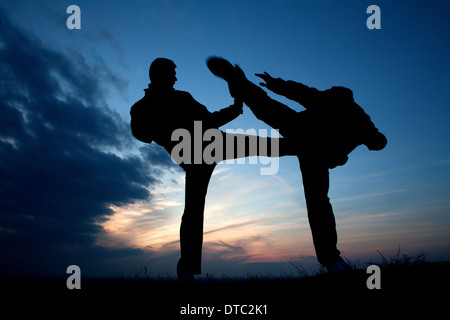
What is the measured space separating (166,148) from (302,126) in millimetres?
2180

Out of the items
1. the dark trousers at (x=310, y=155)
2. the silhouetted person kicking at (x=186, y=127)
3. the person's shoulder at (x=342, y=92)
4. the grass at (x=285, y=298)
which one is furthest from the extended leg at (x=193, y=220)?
the person's shoulder at (x=342, y=92)

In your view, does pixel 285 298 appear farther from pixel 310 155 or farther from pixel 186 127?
pixel 186 127

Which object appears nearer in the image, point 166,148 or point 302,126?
point 302,126

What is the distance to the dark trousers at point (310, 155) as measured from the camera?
3.45 metres

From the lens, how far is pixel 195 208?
3.72 metres

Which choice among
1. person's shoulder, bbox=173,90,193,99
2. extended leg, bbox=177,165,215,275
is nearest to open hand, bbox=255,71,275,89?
person's shoulder, bbox=173,90,193,99

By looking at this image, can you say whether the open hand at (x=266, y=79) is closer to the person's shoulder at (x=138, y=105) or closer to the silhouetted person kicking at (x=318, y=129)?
the silhouetted person kicking at (x=318, y=129)

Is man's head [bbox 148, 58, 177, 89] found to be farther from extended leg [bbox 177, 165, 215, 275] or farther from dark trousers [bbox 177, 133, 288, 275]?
extended leg [bbox 177, 165, 215, 275]

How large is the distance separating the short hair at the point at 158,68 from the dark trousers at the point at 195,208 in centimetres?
137

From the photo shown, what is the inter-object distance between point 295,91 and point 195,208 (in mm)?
2326

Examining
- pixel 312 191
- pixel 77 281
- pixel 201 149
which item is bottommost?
pixel 77 281
